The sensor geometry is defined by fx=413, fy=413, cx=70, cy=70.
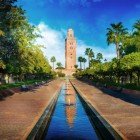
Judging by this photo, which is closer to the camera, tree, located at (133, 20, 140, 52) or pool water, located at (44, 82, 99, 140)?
pool water, located at (44, 82, 99, 140)

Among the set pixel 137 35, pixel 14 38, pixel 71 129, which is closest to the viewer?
pixel 71 129

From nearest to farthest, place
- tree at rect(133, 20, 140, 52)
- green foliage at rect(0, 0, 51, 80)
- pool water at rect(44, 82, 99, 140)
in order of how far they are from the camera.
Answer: pool water at rect(44, 82, 99, 140), green foliage at rect(0, 0, 51, 80), tree at rect(133, 20, 140, 52)

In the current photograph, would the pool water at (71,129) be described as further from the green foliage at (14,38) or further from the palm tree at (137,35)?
the palm tree at (137,35)

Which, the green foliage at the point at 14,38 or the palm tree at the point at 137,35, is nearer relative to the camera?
the green foliage at the point at 14,38

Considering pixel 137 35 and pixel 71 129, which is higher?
pixel 137 35

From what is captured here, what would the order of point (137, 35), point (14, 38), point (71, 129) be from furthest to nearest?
point (137, 35) < point (14, 38) < point (71, 129)

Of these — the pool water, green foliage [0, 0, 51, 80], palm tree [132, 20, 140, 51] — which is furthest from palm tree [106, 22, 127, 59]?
the pool water

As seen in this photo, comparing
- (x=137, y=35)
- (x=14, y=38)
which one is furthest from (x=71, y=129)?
(x=137, y=35)

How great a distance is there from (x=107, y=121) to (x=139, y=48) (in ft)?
158

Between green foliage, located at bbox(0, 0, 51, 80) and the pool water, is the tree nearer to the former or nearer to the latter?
green foliage, located at bbox(0, 0, 51, 80)

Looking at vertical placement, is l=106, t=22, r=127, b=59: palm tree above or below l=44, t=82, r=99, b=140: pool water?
above

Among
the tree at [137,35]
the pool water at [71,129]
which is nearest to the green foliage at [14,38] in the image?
the pool water at [71,129]

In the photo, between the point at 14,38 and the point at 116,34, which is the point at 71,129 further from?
the point at 116,34

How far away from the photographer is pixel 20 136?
15.1 m
